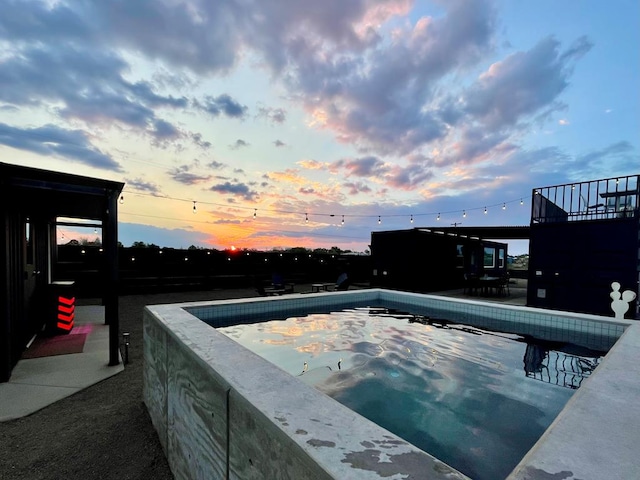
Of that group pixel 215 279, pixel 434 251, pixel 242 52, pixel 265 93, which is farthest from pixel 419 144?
pixel 215 279

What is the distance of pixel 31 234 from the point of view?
212 inches

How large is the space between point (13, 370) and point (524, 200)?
748 inches

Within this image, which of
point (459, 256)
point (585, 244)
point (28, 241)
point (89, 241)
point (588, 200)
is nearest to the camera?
point (28, 241)

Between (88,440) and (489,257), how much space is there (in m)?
18.7

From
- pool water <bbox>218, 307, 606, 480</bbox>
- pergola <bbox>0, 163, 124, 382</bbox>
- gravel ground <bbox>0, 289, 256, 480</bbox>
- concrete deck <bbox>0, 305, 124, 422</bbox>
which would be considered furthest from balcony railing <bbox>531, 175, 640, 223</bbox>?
concrete deck <bbox>0, 305, 124, 422</bbox>

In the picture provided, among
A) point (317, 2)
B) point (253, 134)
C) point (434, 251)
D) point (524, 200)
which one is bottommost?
point (434, 251)

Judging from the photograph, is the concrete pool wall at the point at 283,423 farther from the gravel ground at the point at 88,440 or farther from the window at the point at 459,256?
the window at the point at 459,256

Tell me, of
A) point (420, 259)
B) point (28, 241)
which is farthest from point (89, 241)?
point (420, 259)

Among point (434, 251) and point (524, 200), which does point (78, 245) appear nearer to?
point (434, 251)

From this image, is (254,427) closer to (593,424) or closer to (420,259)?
(593,424)

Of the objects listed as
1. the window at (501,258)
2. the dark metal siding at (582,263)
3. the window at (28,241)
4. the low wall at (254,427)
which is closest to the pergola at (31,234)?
the window at (28,241)

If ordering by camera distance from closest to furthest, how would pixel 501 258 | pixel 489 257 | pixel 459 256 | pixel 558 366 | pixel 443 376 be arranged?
pixel 443 376 → pixel 558 366 → pixel 459 256 → pixel 489 257 → pixel 501 258

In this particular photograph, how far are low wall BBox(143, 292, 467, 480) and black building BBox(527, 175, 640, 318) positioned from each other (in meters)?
8.62

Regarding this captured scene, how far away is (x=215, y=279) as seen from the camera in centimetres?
1270
